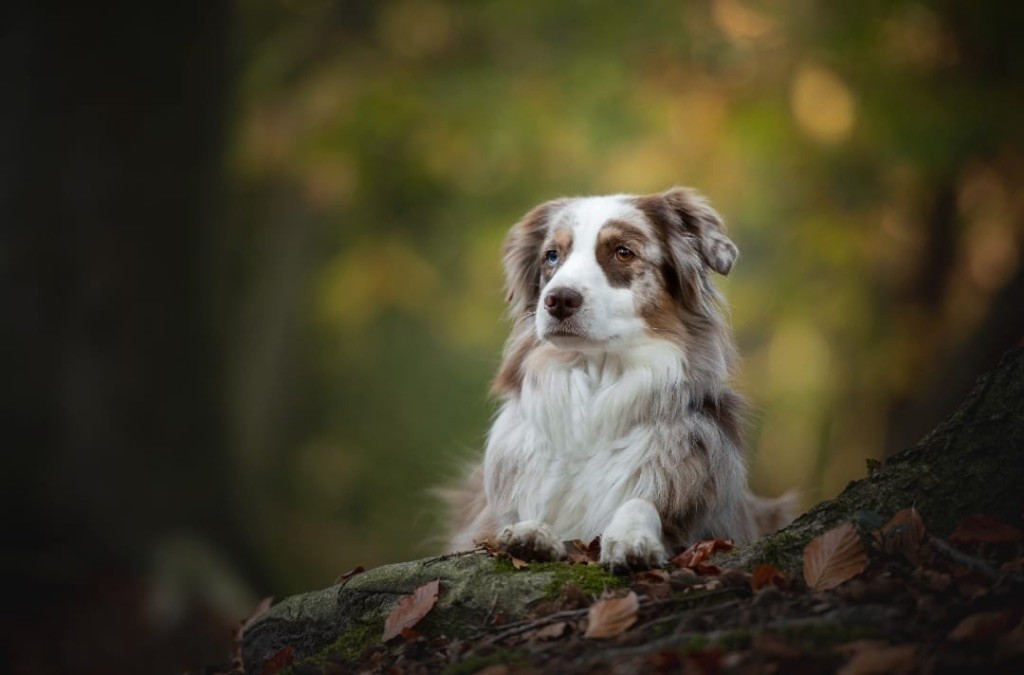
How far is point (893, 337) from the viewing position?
851 cm

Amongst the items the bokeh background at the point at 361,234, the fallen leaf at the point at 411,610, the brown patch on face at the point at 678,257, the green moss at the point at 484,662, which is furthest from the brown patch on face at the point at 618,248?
the bokeh background at the point at 361,234

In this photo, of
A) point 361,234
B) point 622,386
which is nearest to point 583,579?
point 622,386

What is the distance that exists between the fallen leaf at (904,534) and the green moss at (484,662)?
91 cm

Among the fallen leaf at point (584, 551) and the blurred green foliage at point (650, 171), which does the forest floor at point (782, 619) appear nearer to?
the fallen leaf at point (584, 551)

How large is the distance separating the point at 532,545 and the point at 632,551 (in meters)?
0.30

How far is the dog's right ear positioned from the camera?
382 cm

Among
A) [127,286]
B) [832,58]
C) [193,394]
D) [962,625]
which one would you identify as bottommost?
[962,625]

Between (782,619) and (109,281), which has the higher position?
(109,281)

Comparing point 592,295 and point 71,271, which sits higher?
point 71,271

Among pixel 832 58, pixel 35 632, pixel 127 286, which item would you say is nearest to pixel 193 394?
pixel 127 286

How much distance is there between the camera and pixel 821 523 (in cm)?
267

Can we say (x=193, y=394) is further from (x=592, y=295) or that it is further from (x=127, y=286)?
(x=592, y=295)

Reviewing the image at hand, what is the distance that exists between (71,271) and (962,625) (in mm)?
5578

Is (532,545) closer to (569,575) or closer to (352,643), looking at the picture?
(569,575)
